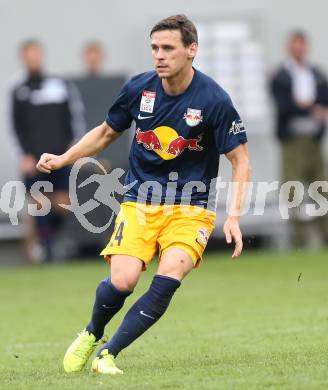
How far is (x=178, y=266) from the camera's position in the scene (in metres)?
7.22

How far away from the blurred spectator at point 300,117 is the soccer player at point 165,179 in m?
8.72

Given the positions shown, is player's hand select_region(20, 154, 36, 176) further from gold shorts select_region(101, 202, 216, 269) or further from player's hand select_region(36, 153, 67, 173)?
gold shorts select_region(101, 202, 216, 269)

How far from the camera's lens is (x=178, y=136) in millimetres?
7465

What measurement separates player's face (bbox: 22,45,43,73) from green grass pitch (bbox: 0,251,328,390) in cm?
252

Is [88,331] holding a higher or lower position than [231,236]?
lower

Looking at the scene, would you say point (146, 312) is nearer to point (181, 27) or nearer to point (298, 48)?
point (181, 27)

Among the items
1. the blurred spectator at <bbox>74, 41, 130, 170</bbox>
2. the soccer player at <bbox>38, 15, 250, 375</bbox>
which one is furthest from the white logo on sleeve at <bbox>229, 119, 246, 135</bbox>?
the blurred spectator at <bbox>74, 41, 130, 170</bbox>

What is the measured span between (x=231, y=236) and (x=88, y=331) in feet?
3.53

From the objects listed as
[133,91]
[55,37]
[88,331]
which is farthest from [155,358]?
[55,37]

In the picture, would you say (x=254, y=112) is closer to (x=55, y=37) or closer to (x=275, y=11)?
(x=275, y=11)

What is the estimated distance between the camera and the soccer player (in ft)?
23.8

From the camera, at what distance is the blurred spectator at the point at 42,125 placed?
51.7 ft

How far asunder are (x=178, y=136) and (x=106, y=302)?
1082mm

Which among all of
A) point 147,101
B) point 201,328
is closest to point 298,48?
point 201,328
